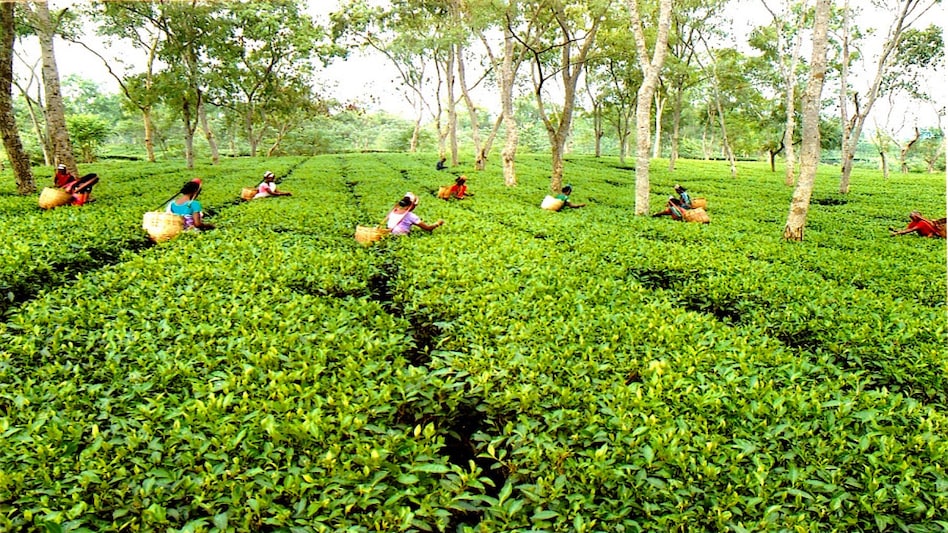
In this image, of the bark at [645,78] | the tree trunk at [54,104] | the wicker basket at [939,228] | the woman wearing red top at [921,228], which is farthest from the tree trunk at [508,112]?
the tree trunk at [54,104]

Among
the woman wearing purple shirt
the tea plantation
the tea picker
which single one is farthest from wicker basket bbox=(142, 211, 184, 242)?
the woman wearing purple shirt

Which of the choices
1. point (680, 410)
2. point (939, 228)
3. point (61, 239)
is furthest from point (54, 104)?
point (939, 228)

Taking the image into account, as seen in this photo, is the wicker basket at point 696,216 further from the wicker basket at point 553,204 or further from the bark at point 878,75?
the bark at point 878,75

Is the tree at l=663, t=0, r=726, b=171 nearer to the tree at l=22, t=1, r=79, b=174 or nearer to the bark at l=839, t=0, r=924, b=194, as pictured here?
the bark at l=839, t=0, r=924, b=194

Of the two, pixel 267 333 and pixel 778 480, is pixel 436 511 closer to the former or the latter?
pixel 778 480

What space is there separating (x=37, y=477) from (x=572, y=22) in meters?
22.3

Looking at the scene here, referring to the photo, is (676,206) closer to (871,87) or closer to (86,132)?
(871,87)

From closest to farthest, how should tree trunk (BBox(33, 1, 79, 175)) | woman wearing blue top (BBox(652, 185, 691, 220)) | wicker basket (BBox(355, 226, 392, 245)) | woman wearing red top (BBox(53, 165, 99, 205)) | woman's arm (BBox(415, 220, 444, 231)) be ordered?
1. wicker basket (BBox(355, 226, 392, 245))
2. woman's arm (BBox(415, 220, 444, 231))
3. woman wearing red top (BBox(53, 165, 99, 205))
4. woman wearing blue top (BBox(652, 185, 691, 220))
5. tree trunk (BBox(33, 1, 79, 175))

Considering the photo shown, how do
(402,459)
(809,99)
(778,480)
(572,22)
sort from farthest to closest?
(572,22), (809,99), (402,459), (778,480)

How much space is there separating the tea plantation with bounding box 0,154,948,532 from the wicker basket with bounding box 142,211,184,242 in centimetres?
103

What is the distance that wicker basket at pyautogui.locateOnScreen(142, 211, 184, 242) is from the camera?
8203 mm

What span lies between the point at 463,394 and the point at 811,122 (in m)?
9.30

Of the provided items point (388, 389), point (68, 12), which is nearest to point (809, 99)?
point (388, 389)

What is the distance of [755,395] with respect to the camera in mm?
3301
